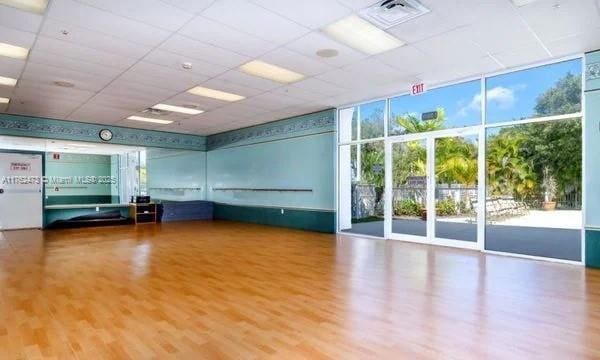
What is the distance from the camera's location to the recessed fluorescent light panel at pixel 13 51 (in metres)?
4.85

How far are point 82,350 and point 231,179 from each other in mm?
9394

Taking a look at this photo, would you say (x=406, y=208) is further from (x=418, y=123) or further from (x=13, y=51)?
(x=13, y=51)

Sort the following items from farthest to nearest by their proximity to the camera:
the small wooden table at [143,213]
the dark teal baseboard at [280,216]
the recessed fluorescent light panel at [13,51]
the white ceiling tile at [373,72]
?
1. the small wooden table at [143,213]
2. the dark teal baseboard at [280,216]
3. the white ceiling tile at [373,72]
4. the recessed fluorescent light panel at [13,51]

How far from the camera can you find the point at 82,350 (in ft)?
8.05

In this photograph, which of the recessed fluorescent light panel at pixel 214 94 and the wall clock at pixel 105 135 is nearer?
the recessed fluorescent light panel at pixel 214 94

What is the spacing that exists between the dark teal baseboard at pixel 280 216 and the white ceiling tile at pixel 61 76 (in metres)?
5.37

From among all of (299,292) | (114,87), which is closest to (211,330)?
(299,292)

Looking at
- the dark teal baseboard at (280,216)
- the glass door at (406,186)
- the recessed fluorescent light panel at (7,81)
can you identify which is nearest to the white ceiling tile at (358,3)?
the glass door at (406,186)

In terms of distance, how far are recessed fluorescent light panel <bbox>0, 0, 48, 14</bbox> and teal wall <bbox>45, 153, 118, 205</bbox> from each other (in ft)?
38.9

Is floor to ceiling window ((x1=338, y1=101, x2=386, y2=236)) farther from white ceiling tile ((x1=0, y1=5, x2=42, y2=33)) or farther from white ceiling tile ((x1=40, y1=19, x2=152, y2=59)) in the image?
white ceiling tile ((x1=0, y1=5, x2=42, y2=33))

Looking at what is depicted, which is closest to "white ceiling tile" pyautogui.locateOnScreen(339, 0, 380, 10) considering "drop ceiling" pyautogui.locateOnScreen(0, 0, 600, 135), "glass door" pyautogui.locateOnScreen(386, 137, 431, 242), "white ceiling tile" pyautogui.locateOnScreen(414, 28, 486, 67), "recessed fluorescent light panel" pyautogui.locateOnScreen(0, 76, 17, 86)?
"drop ceiling" pyautogui.locateOnScreen(0, 0, 600, 135)

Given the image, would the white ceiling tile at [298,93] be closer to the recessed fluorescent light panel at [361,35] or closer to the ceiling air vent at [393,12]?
the recessed fluorescent light panel at [361,35]

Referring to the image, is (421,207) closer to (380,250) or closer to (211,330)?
(380,250)

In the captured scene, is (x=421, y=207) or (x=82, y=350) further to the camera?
(x=421, y=207)
